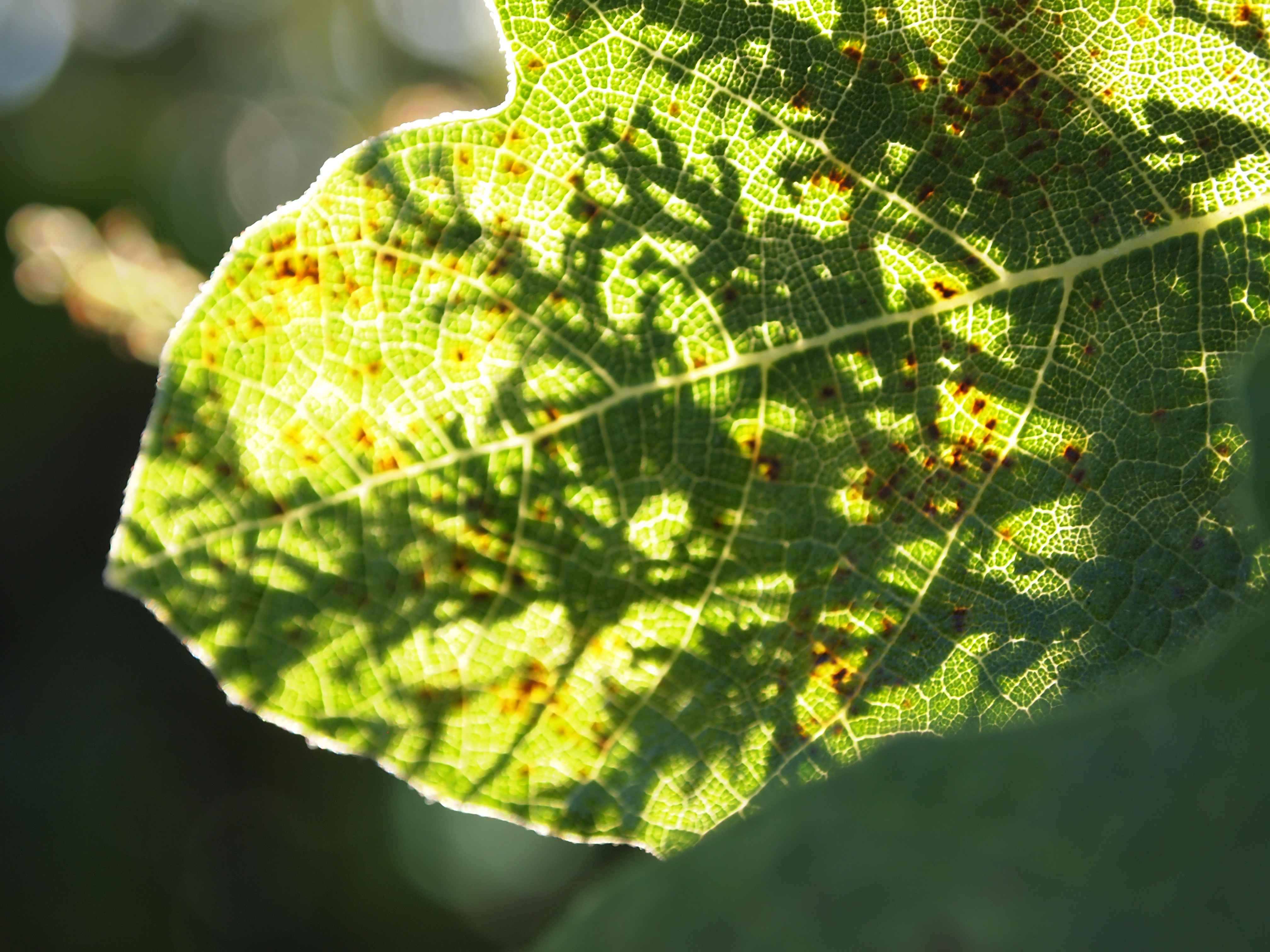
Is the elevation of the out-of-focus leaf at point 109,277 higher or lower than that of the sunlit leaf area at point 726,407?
lower

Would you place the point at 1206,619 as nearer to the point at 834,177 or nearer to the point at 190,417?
the point at 834,177

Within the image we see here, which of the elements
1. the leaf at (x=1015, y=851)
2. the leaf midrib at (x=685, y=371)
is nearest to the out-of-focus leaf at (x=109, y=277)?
the leaf midrib at (x=685, y=371)

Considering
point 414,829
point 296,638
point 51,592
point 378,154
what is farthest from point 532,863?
point 378,154

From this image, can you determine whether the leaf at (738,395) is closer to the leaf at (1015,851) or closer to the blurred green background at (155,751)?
the leaf at (1015,851)

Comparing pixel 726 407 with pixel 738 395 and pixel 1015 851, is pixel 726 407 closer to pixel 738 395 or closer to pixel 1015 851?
pixel 738 395

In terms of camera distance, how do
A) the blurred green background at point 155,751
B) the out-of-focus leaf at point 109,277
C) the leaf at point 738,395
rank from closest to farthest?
1. the leaf at point 738,395
2. the out-of-focus leaf at point 109,277
3. the blurred green background at point 155,751

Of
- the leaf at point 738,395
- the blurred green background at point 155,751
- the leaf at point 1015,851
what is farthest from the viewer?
the blurred green background at point 155,751

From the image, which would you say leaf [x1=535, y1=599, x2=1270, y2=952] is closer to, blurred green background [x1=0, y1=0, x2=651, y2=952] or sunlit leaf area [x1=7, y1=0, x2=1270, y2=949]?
sunlit leaf area [x1=7, y1=0, x2=1270, y2=949]

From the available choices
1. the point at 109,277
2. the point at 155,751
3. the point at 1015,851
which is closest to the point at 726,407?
the point at 1015,851
